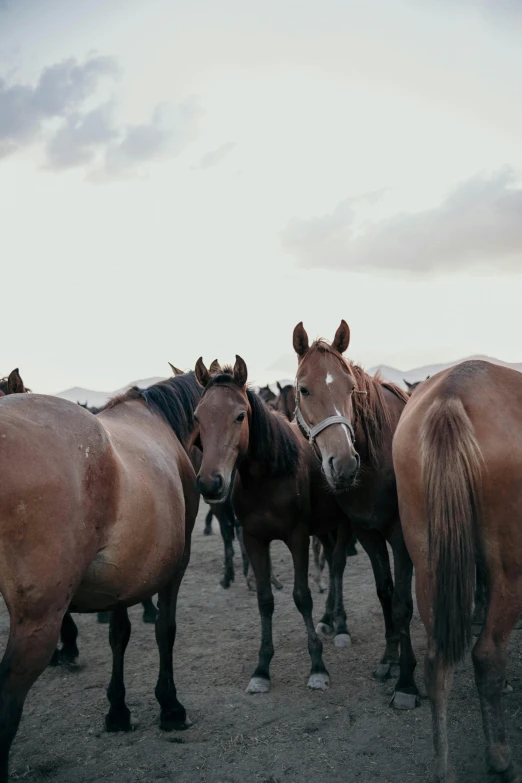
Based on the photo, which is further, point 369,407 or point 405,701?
point 369,407

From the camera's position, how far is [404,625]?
4.68 metres

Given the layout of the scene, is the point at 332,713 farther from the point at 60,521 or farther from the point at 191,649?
the point at 60,521

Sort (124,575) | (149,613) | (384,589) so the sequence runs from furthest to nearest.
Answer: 1. (149,613)
2. (384,589)
3. (124,575)

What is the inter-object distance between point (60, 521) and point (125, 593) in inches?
32.0

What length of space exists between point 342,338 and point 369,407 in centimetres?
60

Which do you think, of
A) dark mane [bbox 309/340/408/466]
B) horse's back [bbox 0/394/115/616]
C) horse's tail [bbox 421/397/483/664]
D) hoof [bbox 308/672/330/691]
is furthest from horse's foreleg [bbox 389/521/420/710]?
horse's back [bbox 0/394/115/616]

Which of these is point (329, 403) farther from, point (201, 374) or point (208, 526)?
point (208, 526)

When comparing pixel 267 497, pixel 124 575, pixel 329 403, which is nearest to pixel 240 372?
pixel 329 403

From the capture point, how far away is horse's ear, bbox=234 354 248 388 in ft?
15.6

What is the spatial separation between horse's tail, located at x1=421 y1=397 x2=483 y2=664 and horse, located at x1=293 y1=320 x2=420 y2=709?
975mm

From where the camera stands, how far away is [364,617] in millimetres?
6645

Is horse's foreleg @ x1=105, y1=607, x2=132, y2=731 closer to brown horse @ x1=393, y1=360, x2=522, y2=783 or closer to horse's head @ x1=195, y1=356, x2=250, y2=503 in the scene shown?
horse's head @ x1=195, y1=356, x2=250, y2=503

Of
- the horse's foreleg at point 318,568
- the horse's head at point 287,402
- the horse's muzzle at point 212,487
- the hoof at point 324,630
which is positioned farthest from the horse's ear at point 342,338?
the horse's head at point 287,402

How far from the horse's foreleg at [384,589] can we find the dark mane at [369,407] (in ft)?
2.19
